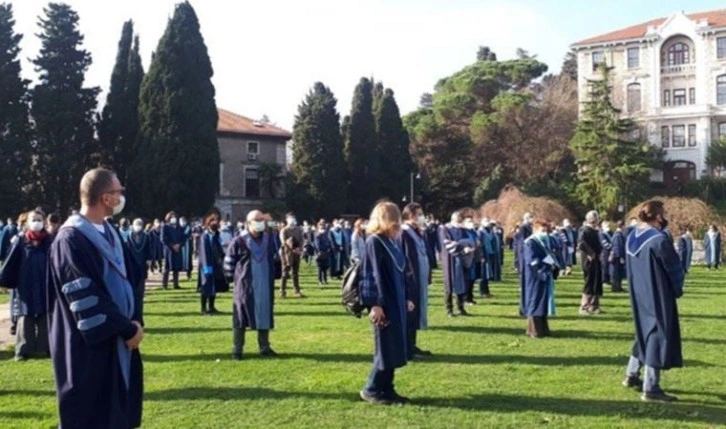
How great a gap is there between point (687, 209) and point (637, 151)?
16.2 m

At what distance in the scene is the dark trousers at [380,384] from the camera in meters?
7.62

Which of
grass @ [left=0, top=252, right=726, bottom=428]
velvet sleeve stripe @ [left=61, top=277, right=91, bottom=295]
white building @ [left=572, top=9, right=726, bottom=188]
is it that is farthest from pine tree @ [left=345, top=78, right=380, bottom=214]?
velvet sleeve stripe @ [left=61, top=277, right=91, bottom=295]

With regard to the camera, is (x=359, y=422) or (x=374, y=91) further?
(x=374, y=91)

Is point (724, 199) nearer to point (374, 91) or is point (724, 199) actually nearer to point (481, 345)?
point (374, 91)

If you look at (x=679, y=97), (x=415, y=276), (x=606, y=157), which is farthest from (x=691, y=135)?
(x=415, y=276)

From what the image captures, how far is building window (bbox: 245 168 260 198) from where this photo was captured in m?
61.2

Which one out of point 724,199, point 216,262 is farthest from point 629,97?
point 216,262

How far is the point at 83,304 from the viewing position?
4703 mm

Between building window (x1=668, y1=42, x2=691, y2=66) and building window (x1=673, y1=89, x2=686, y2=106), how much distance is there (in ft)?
7.50

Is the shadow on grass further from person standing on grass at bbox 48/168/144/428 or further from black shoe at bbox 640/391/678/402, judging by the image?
person standing on grass at bbox 48/168/144/428

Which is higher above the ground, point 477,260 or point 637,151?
point 637,151

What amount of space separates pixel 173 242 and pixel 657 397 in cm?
1504

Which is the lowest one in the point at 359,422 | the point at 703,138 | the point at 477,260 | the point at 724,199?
the point at 359,422

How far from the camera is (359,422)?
696 cm
